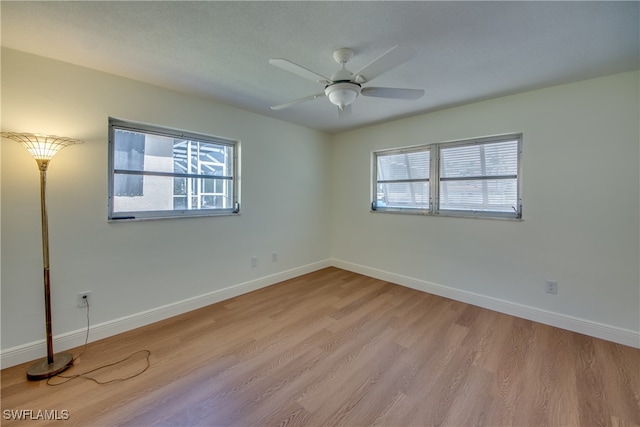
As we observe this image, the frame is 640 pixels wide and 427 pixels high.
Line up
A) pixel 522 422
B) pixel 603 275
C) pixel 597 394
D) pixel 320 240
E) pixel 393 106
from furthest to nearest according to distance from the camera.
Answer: pixel 320 240, pixel 393 106, pixel 603 275, pixel 597 394, pixel 522 422

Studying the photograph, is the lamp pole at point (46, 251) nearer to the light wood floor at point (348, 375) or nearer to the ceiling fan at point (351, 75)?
the light wood floor at point (348, 375)

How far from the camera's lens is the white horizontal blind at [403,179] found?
11.5 ft

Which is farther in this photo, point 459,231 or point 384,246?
point 384,246

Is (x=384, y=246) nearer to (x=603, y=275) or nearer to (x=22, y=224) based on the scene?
(x=603, y=275)

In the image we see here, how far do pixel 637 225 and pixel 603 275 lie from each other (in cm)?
50

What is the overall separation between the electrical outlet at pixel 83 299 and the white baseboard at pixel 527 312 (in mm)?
3368

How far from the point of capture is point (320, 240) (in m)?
4.43

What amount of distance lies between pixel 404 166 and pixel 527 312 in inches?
86.5

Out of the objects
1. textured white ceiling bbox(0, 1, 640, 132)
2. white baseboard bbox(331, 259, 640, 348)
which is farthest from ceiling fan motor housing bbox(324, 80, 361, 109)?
white baseboard bbox(331, 259, 640, 348)

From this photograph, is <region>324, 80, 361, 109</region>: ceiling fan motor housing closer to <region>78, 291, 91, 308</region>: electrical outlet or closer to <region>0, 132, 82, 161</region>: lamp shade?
<region>0, 132, 82, 161</region>: lamp shade

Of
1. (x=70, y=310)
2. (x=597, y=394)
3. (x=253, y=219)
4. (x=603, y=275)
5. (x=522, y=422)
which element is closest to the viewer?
(x=522, y=422)

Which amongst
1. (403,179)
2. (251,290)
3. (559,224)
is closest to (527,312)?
(559,224)

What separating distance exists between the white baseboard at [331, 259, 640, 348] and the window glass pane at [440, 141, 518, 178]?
1421mm

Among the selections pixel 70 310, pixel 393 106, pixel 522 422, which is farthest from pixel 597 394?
pixel 70 310
